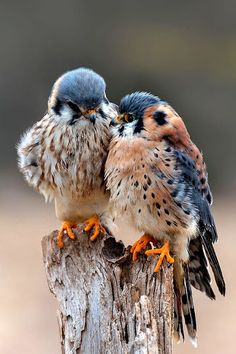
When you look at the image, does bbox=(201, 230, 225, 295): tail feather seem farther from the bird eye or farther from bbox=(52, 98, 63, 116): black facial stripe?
bbox=(52, 98, 63, 116): black facial stripe

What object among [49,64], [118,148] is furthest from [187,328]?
[49,64]

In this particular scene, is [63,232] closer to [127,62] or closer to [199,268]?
[199,268]

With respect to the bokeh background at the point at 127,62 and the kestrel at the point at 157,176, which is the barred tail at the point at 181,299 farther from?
the bokeh background at the point at 127,62

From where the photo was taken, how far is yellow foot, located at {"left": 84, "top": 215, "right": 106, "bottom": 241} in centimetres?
470

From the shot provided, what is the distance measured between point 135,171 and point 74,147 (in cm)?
39

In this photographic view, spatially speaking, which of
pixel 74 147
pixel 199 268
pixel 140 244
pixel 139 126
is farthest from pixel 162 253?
pixel 74 147

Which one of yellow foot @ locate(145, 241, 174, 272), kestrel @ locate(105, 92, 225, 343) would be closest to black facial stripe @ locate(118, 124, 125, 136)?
kestrel @ locate(105, 92, 225, 343)

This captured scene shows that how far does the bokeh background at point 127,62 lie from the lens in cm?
1316

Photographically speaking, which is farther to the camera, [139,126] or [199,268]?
[199,268]

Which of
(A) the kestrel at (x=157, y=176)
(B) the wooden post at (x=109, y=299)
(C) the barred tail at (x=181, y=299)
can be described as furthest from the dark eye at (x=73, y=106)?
(C) the barred tail at (x=181, y=299)

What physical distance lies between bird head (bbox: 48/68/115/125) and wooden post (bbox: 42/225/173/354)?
0.63m

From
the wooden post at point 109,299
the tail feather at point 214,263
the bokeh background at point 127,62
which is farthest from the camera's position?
the bokeh background at point 127,62

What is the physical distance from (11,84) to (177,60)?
2.18 m

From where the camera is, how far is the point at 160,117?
4766 mm
